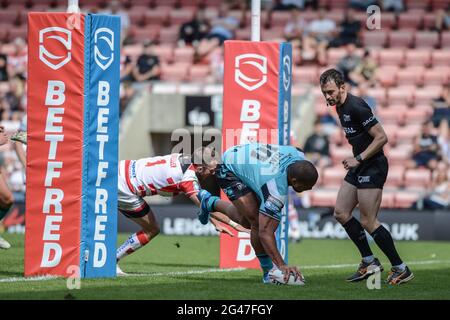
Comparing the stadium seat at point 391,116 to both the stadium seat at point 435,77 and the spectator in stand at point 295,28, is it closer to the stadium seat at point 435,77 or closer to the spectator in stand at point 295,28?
the stadium seat at point 435,77

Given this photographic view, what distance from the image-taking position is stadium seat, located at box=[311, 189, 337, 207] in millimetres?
22703

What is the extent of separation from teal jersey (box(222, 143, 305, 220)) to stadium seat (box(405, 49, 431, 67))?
50.4ft

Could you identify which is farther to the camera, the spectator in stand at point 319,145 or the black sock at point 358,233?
the spectator in stand at point 319,145

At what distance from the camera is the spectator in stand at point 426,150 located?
23047 millimetres

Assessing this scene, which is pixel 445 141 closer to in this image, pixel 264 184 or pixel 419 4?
pixel 419 4

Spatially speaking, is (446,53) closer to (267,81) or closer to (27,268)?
(267,81)

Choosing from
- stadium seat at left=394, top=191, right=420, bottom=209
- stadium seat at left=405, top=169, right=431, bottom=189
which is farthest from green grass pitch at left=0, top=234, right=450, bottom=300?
stadium seat at left=405, top=169, right=431, bottom=189

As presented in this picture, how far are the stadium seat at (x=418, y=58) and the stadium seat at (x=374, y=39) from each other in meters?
0.77

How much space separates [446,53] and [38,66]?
1626 centimetres

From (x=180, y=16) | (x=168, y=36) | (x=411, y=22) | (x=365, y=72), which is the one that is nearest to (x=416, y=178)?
(x=365, y=72)

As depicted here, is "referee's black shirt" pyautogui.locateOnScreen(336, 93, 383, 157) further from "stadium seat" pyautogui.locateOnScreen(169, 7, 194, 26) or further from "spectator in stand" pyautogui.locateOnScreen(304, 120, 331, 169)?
"stadium seat" pyautogui.locateOnScreen(169, 7, 194, 26)

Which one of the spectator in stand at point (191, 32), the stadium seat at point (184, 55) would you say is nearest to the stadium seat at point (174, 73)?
the stadium seat at point (184, 55)
